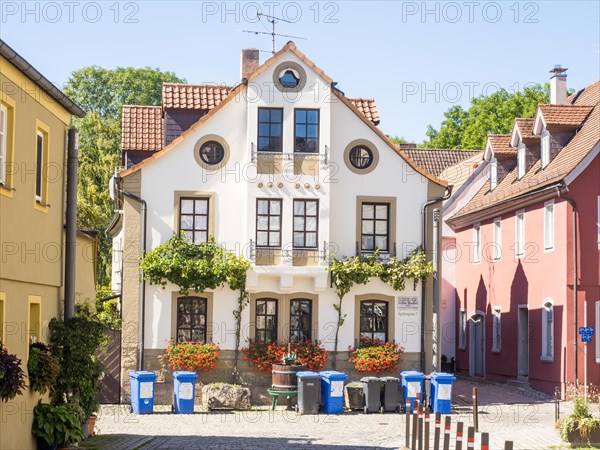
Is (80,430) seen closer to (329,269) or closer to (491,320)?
(329,269)

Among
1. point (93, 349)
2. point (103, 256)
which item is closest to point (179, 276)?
point (93, 349)

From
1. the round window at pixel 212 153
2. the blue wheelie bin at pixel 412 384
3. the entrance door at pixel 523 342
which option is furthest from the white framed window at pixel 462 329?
the round window at pixel 212 153

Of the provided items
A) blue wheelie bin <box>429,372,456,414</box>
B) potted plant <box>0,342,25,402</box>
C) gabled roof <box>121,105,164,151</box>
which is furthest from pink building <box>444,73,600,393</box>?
potted plant <box>0,342,25,402</box>

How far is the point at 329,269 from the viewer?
30781 mm

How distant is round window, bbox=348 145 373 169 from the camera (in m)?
31.6

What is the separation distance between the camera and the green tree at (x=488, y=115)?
60469 millimetres

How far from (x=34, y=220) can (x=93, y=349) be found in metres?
3.01

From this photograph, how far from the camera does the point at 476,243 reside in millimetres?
41812

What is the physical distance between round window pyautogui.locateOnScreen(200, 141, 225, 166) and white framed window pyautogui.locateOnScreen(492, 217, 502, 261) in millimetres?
11792

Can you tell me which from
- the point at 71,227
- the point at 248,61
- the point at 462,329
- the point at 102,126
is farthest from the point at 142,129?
the point at 102,126

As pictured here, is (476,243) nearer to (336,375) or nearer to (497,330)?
(497,330)

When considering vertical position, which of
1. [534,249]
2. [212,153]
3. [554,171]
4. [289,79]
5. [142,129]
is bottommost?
[534,249]

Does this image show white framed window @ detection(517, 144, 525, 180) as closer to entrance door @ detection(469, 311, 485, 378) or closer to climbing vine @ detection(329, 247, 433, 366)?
entrance door @ detection(469, 311, 485, 378)

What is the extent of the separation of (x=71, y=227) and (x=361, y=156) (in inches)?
474
